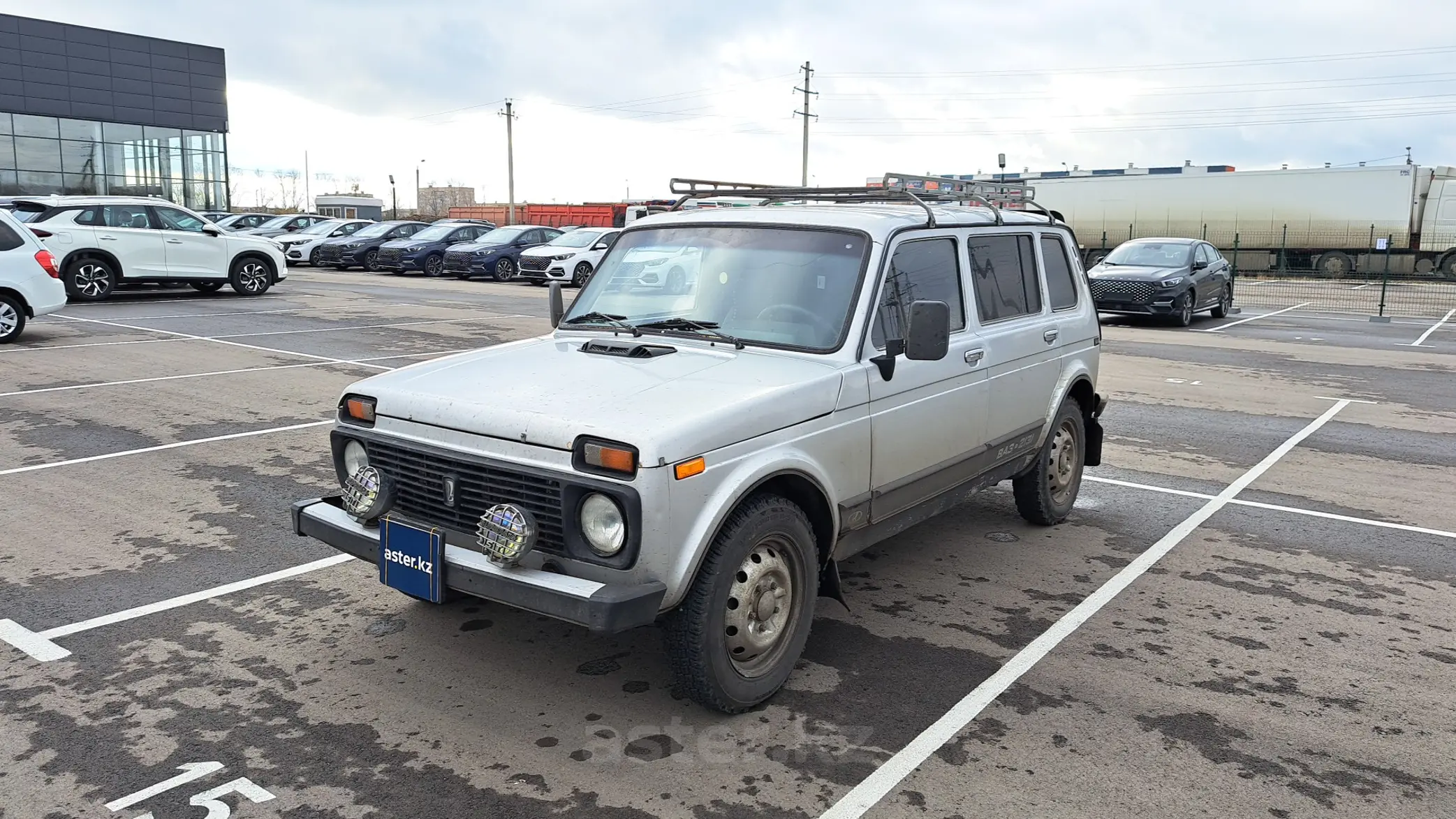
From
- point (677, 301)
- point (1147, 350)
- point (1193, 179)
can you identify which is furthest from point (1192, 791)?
point (1193, 179)

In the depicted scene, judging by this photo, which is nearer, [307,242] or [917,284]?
[917,284]

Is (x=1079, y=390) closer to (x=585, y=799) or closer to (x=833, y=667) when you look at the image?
(x=833, y=667)

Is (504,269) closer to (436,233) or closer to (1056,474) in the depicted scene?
(436,233)

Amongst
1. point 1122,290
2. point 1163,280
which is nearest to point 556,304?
point 1122,290

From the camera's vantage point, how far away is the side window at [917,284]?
4875 millimetres

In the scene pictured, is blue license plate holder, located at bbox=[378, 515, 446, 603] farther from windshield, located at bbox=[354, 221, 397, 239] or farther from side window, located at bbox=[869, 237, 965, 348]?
windshield, located at bbox=[354, 221, 397, 239]

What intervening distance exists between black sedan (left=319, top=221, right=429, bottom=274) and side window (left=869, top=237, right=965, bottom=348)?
29750mm

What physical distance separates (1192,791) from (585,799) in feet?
6.51

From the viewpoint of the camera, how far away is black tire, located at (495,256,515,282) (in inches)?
1168

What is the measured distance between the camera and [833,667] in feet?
15.0

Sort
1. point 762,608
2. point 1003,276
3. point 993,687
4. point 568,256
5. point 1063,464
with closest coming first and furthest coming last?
point 762,608
point 993,687
point 1003,276
point 1063,464
point 568,256

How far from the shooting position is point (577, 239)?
28781mm

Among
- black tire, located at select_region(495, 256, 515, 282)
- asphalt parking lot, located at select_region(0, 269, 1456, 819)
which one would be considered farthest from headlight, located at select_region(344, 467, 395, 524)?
black tire, located at select_region(495, 256, 515, 282)

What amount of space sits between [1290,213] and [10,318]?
39775mm
